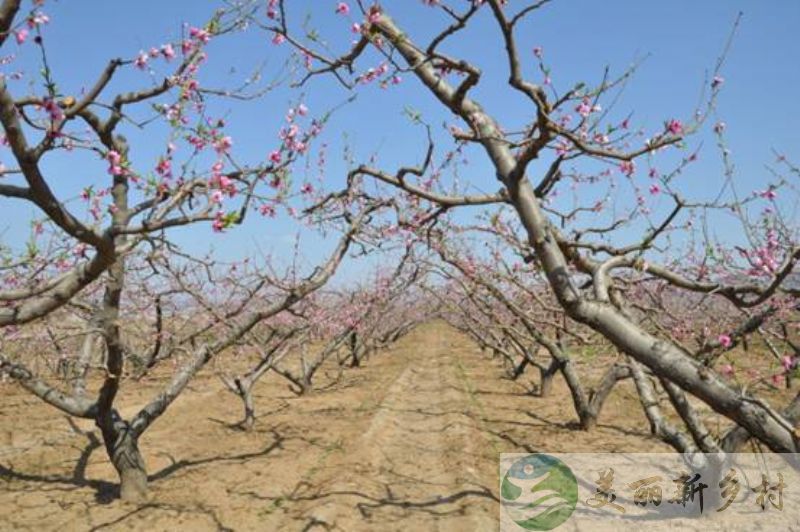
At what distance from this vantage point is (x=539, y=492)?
24.9ft

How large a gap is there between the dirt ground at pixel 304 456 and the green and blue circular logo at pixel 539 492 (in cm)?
25

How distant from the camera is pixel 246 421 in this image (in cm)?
1125

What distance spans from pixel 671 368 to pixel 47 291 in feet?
12.6

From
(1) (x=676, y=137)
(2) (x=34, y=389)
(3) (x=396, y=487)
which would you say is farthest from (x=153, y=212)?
(3) (x=396, y=487)

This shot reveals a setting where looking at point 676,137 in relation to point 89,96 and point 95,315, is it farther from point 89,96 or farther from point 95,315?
point 95,315

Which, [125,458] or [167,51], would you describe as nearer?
[167,51]

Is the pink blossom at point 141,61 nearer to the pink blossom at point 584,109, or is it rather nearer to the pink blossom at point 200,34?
the pink blossom at point 200,34

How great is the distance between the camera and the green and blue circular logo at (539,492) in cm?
665

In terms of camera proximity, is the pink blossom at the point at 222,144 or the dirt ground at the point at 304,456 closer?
the pink blossom at the point at 222,144

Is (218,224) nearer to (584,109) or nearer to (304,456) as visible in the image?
(584,109)

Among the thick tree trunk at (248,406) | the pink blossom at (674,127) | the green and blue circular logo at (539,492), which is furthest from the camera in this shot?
the thick tree trunk at (248,406)

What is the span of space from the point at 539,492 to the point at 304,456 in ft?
12.0

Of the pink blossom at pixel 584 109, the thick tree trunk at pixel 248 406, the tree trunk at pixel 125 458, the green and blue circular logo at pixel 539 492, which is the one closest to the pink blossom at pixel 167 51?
the pink blossom at pixel 584 109

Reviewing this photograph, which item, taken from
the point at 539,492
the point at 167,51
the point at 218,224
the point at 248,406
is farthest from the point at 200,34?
the point at 248,406
